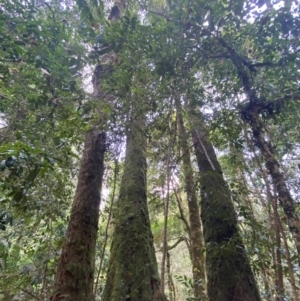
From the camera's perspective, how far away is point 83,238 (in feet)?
8.74

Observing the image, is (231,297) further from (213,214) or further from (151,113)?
(151,113)

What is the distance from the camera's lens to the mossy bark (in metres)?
2.35

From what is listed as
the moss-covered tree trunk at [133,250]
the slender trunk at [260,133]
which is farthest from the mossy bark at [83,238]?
the slender trunk at [260,133]

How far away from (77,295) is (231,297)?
55.4 inches

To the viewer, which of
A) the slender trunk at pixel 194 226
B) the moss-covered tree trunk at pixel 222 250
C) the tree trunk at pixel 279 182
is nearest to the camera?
the tree trunk at pixel 279 182

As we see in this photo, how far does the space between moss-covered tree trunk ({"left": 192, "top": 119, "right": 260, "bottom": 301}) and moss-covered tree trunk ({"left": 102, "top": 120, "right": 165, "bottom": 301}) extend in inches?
23.6

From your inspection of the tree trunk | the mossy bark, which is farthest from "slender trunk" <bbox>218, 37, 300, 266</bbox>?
the mossy bark

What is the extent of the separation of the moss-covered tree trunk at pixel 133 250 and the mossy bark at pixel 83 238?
0.82 feet

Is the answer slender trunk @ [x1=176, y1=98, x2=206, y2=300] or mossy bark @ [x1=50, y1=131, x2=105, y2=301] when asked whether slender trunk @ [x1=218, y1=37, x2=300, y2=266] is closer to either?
slender trunk @ [x1=176, y1=98, x2=206, y2=300]

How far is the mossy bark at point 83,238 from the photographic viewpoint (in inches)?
92.7

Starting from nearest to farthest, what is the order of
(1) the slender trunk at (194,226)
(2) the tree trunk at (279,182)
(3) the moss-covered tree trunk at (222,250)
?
(2) the tree trunk at (279,182), (3) the moss-covered tree trunk at (222,250), (1) the slender trunk at (194,226)

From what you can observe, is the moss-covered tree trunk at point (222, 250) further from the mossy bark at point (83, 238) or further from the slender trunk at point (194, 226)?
the mossy bark at point (83, 238)

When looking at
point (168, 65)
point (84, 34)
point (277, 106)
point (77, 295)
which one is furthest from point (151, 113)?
point (77, 295)

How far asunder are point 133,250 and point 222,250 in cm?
99
